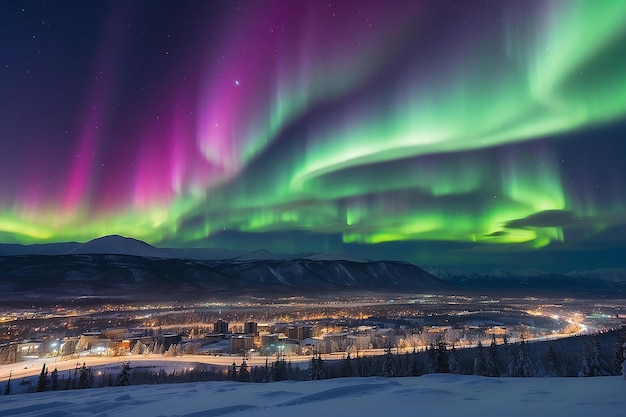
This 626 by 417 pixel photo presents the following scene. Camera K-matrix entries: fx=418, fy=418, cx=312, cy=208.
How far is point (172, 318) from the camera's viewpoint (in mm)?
181875

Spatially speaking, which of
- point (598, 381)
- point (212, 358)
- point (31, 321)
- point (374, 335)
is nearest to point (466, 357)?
point (374, 335)

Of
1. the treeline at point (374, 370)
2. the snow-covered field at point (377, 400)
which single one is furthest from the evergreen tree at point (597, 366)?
the snow-covered field at point (377, 400)

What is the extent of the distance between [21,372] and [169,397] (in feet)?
216

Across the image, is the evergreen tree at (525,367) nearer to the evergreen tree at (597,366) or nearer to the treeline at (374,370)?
the treeline at (374,370)

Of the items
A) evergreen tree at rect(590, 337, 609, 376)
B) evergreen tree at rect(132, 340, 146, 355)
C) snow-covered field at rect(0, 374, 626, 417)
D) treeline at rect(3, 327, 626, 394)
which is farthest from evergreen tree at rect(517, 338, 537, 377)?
evergreen tree at rect(132, 340, 146, 355)

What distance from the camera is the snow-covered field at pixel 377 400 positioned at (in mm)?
14250

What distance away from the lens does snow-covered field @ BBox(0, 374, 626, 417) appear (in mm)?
14250

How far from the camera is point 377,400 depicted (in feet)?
57.3

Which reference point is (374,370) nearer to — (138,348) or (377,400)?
(377,400)

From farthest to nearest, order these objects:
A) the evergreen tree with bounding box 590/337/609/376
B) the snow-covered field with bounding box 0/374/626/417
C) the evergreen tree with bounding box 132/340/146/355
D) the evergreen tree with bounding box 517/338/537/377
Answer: the evergreen tree with bounding box 132/340/146/355 → the evergreen tree with bounding box 517/338/537/377 → the evergreen tree with bounding box 590/337/609/376 → the snow-covered field with bounding box 0/374/626/417

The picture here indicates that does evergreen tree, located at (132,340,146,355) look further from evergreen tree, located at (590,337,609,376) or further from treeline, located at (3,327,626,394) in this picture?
evergreen tree, located at (590,337,609,376)

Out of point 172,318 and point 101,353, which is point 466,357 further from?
point 172,318

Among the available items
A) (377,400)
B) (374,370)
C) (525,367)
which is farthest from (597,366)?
(377,400)

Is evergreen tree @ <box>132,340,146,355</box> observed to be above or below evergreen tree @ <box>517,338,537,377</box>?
below
